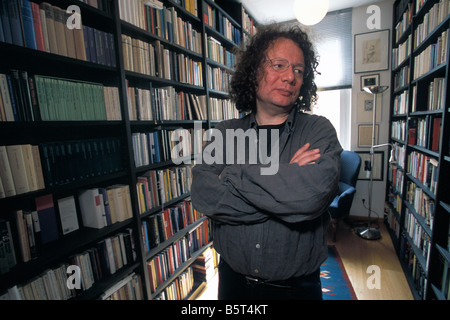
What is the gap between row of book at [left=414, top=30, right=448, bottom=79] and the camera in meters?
1.56

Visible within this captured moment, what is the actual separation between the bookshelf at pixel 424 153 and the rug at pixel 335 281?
21.1 inches

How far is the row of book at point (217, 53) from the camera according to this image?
239 cm

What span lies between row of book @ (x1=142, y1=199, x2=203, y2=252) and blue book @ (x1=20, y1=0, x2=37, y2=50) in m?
1.21

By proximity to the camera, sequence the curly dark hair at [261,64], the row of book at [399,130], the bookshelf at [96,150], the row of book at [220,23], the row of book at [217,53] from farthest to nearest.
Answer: the row of book at [399,130] < the row of book at [217,53] < the row of book at [220,23] < the curly dark hair at [261,64] < the bookshelf at [96,150]

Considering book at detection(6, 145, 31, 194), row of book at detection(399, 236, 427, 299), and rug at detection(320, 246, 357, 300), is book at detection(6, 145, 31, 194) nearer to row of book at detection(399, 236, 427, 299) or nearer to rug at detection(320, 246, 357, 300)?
rug at detection(320, 246, 357, 300)

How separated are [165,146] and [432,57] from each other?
2260 millimetres

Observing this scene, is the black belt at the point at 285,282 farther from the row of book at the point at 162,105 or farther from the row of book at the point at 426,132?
the row of book at the point at 426,132

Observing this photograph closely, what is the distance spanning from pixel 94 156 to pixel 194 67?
1330mm

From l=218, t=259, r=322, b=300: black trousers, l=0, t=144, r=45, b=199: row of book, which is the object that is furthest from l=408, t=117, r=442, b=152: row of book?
l=0, t=144, r=45, b=199: row of book

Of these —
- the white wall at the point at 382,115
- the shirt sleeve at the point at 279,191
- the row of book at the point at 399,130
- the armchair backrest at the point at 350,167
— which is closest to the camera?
the shirt sleeve at the point at 279,191

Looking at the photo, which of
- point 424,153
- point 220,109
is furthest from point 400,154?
point 220,109

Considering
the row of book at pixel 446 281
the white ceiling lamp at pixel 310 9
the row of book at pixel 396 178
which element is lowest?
the row of book at pixel 446 281

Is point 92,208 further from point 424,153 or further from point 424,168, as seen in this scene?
point 424,153


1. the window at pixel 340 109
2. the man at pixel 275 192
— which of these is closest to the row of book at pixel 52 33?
the man at pixel 275 192
